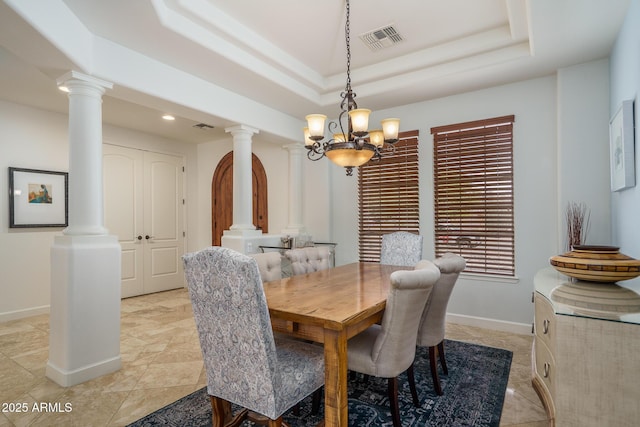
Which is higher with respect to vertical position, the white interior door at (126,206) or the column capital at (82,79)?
the column capital at (82,79)

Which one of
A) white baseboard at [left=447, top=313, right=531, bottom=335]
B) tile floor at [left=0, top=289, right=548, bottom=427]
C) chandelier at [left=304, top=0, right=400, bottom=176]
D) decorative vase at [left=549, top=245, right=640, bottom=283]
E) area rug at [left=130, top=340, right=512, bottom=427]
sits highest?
chandelier at [left=304, top=0, right=400, bottom=176]

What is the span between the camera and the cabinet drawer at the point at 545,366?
1.62 m

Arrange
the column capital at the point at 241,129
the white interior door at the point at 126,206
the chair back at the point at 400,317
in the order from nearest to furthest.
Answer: the chair back at the point at 400,317, the column capital at the point at 241,129, the white interior door at the point at 126,206

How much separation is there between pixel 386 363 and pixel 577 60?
129 inches

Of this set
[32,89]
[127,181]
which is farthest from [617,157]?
[127,181]

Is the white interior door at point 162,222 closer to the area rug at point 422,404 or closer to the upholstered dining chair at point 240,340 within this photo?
the area rug at point 422,404

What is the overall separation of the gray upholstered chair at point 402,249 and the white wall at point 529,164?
668 millimetres

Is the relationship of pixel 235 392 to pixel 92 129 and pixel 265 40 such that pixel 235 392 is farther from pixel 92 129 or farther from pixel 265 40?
pixel 265 40

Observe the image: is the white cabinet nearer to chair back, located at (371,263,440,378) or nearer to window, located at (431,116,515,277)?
chair back, located at (371,263,440,378)

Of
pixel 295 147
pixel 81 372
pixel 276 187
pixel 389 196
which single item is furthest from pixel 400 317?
pixel 276 187

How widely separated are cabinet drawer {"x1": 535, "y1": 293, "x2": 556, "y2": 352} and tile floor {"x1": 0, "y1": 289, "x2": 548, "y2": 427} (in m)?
0.59

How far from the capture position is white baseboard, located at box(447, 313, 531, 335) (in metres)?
3.61

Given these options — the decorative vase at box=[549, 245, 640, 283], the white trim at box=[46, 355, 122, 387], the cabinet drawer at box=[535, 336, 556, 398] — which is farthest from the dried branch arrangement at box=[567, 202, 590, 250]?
the white trim at box=[46, 355, 122, 387]

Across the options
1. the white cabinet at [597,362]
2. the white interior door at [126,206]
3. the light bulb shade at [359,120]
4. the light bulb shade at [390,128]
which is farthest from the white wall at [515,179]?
the light bulb shade at [359,120]
